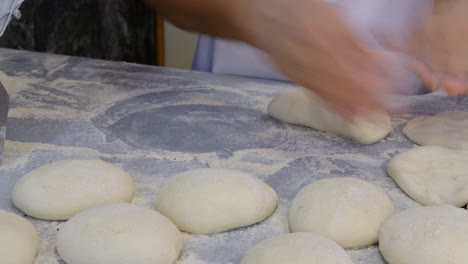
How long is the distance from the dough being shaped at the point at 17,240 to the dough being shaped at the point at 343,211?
1.46 feet

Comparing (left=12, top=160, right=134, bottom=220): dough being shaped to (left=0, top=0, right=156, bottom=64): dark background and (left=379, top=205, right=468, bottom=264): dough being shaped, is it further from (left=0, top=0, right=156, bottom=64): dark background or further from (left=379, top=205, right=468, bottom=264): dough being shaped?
(left=0, top=0, right=156, bottom=64): dark background

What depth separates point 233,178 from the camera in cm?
126

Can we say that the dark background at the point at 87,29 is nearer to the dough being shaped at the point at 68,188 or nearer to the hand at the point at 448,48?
the dough being shaped at the point at 68,188

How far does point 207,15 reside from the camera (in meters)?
1.41

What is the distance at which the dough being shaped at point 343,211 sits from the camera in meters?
1.16

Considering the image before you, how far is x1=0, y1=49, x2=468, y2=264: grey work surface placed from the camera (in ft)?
4.21

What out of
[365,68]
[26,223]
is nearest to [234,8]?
[365,68]

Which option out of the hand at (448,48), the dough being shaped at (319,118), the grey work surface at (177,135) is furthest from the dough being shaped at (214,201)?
the hand at (448,48)

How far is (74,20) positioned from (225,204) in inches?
61.7

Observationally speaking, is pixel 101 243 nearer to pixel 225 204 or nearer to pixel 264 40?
pixel 225 204

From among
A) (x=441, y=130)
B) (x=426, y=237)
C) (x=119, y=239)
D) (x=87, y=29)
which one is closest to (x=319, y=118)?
(x=441, y=130)

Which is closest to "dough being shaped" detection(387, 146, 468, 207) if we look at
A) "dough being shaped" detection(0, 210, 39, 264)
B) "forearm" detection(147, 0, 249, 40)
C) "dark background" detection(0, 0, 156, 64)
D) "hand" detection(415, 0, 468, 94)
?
"hand" detection(415, 0, 468, 94)

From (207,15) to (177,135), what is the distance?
0.96 feet

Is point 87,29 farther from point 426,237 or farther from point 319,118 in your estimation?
point 426,237
